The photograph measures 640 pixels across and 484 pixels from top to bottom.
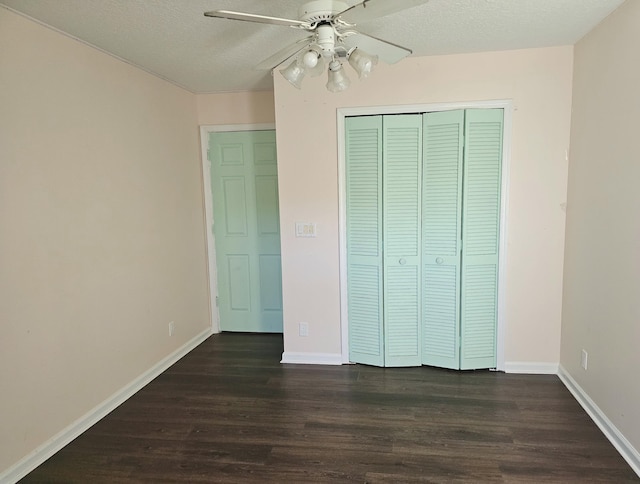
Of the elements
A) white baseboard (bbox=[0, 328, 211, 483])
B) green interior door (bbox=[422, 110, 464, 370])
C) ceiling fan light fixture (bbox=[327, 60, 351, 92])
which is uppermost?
ceiling fan light fixture (bbox=[327, 60, 351, 92])

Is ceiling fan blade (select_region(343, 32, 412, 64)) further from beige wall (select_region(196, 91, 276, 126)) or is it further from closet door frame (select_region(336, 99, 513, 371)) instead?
beige wall (select_region(196, 91, 276, 126))

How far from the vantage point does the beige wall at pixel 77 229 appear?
2.04m

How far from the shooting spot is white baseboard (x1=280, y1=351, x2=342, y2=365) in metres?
3.32

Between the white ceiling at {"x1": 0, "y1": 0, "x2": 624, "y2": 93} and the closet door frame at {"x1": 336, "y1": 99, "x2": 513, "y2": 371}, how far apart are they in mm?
379

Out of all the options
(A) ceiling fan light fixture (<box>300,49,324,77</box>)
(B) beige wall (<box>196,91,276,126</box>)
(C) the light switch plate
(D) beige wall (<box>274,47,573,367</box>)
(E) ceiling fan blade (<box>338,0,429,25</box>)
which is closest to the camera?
(E) ceiling fan blade (<box>338,0,429,25</box>)

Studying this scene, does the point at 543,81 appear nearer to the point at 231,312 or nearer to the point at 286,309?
the point at 286,309

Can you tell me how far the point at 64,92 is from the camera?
2.35 meters

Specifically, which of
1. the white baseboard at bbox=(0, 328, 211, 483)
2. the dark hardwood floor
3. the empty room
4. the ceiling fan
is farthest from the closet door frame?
the white baseboard at bbox=(0, 328, 211, 483)

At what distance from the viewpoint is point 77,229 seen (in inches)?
96.0

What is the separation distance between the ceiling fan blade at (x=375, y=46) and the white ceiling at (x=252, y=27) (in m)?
0.32

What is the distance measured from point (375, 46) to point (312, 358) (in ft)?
7.96

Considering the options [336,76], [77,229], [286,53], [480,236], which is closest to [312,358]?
[480,236]

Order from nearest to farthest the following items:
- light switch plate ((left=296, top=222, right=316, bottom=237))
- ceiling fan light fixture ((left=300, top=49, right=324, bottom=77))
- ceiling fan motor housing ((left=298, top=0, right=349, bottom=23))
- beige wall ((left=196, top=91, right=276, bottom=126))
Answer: ceiling fan motor housing ((left=298, top=0, right=349, bottom=23))
ceiling fan light fixture ((left=300, top=49, right=324, bottom=77))
light switch plate ((left=296, top=222, right=316, bottom=237))
beige wall ((left=196, top=91, right=276, bottom=126))

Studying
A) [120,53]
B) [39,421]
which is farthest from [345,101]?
[39,421]
